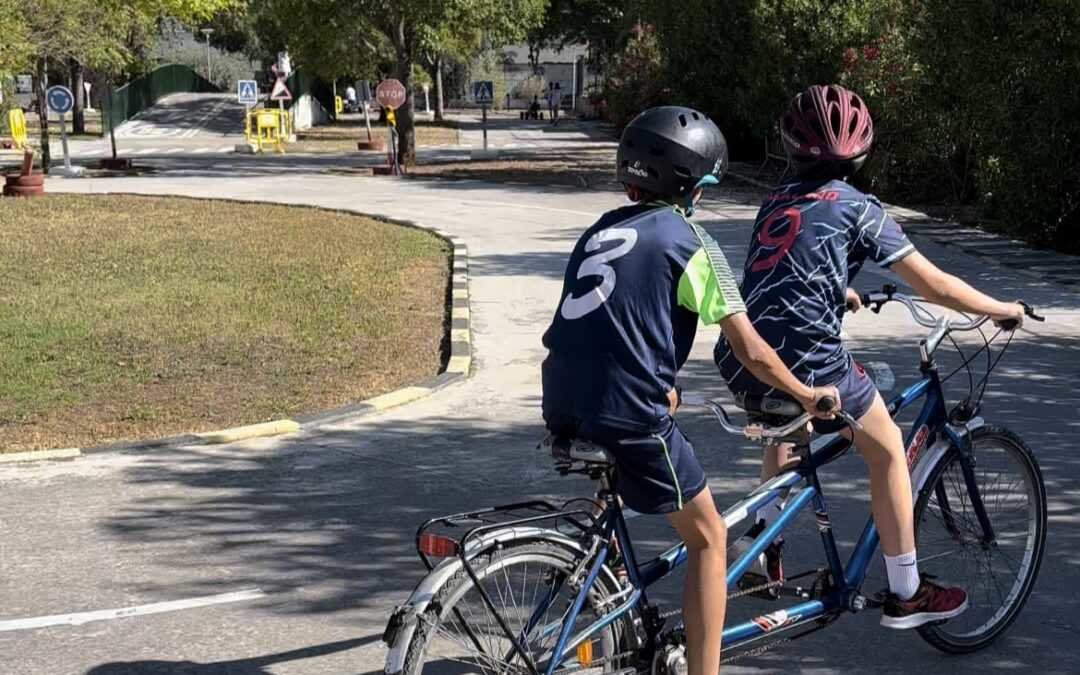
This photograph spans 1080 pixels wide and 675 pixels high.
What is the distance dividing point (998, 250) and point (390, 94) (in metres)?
17.3

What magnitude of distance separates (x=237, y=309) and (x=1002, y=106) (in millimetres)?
9122

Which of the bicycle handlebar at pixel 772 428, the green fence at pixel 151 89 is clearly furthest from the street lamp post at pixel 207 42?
the bicycle handlebar at pixel 772 428

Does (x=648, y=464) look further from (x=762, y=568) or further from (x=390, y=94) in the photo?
(x=390, y=94)

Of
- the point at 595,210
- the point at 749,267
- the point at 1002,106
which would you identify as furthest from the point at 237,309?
the point at 595,210

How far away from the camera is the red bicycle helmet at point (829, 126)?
4.12 meters

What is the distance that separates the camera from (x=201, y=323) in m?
11.0

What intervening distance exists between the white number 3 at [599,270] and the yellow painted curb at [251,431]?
15.0 ft

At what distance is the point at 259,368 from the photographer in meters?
9.48

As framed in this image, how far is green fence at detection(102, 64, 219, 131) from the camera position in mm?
53906

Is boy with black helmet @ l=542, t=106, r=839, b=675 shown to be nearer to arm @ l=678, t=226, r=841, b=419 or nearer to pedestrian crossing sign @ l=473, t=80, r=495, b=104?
arm @ l=678, t=226, r=841, b=419

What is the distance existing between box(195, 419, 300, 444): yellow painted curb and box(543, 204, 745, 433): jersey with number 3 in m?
4.54

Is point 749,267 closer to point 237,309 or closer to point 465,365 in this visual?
point 465,365

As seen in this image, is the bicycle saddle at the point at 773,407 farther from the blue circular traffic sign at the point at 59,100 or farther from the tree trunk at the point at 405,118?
the tree trunk at the point at 405,118

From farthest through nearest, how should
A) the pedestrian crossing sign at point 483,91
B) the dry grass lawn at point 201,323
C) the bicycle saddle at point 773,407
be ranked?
the pedestrian crossing sign at point 483,91 → the dry grass lawn at point 201,323 → the bicycle saddle at point 773,407
